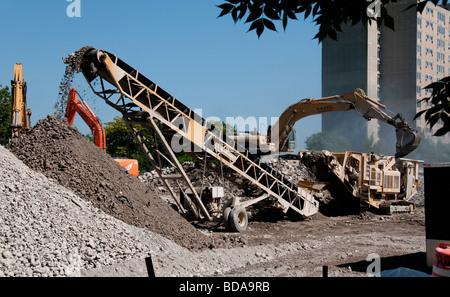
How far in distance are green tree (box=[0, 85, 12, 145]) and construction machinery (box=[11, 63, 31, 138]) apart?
14.0 meters

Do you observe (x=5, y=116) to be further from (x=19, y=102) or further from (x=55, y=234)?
(x=55, y=234)

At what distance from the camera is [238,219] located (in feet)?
44.1

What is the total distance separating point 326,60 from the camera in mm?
71875

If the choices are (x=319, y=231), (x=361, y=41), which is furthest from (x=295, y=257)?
(x=361, y=41)

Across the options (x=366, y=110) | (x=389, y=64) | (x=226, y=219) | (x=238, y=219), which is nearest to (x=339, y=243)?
(x=238, y=219)

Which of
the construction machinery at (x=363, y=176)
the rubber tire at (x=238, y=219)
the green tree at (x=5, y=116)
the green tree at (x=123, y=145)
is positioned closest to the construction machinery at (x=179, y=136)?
the rubber tire at (x=238, y=219)

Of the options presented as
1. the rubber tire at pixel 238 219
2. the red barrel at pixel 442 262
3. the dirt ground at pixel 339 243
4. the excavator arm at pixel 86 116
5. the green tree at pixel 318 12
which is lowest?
the dirt ground at pixel 339 243

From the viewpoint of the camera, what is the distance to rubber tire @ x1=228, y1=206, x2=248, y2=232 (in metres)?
13.2

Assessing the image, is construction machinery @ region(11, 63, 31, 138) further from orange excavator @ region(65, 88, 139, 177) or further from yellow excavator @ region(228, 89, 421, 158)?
yellow excavator @ region(228, 89, 421, 158)

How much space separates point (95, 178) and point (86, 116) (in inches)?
383

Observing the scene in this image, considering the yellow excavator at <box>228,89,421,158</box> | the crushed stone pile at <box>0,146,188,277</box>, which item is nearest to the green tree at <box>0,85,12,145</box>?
the yellow excavator at <box>228,89,421,158</box>

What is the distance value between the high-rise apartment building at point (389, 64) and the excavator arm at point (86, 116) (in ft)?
173

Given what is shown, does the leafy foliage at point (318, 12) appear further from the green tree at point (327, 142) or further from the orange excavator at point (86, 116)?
the green tree at point (327, 142)

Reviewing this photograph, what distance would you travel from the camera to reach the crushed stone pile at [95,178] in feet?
33.3
